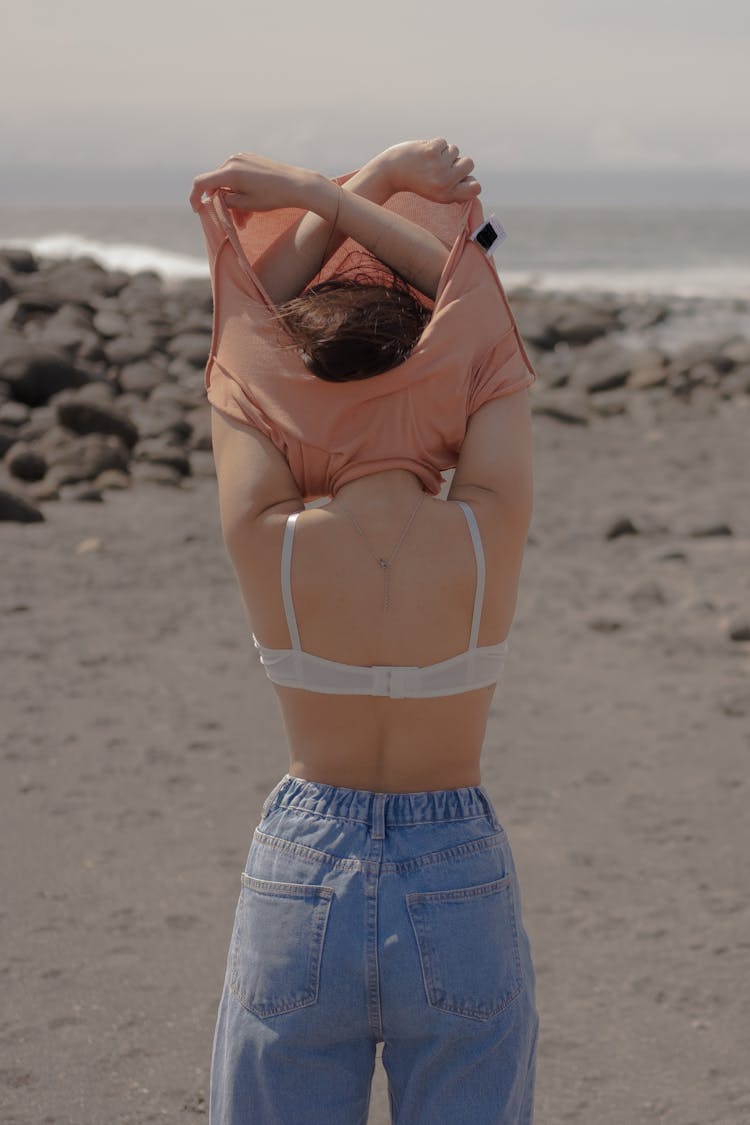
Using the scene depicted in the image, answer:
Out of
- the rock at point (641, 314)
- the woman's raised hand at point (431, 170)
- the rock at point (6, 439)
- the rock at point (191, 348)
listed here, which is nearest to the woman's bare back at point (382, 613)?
the woman's raised hand at point (431, 170)

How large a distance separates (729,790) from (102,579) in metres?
4.17

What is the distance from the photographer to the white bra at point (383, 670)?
1.82 metres

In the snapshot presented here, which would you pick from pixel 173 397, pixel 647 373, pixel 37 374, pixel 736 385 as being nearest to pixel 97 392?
pixel 37 374

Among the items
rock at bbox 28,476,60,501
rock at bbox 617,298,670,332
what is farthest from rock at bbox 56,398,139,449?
rock at bbox 617,298,670,332

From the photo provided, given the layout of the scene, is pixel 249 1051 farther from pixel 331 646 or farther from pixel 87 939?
pixel 87 939

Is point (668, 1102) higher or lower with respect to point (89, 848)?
higher

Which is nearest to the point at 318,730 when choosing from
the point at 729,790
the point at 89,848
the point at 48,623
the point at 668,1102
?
the point at 668,1102

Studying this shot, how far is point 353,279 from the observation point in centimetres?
200

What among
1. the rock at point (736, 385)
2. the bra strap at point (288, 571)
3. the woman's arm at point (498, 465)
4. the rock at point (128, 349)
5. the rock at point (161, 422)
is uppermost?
the woman's arm at point (498, 465)

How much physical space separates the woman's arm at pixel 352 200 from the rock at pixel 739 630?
572 centimetres

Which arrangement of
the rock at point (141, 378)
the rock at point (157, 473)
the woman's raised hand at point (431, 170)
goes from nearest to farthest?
1. the woman's raised hand at point (431, 170)
2. the rock at point (157, 473)
3. the rock at point (141, 378)

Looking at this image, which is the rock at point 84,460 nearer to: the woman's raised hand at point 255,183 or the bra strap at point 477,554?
the woman's raised hand at point 255,183

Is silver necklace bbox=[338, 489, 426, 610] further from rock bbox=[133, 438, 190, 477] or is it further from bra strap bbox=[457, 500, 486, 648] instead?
rock bbox=[133, 438, 190, 477]

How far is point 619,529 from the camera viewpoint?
9.67 meters
